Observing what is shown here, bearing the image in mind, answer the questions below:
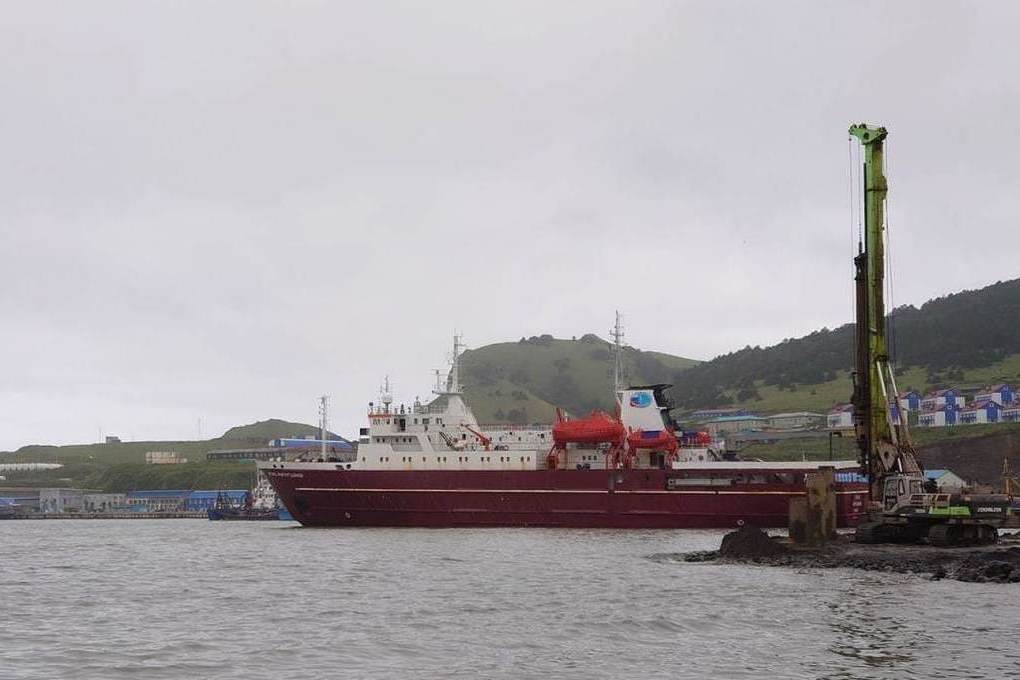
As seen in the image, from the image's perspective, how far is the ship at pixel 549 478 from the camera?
5081cm

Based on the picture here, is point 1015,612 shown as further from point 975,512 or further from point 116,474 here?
point 116,474

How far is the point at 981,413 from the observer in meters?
99.9

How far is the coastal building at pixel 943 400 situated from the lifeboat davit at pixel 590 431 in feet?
203

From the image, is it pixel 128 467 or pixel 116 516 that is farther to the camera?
pixel 128 467

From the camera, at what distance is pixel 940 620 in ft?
67.3

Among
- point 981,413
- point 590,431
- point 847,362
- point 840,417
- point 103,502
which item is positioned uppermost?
point 847,362

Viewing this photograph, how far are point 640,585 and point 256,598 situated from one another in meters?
9.36

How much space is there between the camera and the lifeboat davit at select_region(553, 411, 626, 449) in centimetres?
5250

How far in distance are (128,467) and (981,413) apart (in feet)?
327

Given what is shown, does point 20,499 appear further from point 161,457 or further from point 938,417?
point 938,417

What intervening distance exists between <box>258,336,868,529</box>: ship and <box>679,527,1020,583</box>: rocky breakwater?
11.6 metres

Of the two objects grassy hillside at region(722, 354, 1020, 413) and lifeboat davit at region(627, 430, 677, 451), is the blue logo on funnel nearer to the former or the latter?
lifeboat davit at region(627, 430, 677, 451)

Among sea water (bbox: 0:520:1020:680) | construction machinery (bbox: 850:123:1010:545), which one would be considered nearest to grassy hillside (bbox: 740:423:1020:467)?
construction machinery (bbox: 850:123:1010:545)

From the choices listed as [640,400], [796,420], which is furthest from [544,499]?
[796,420]
